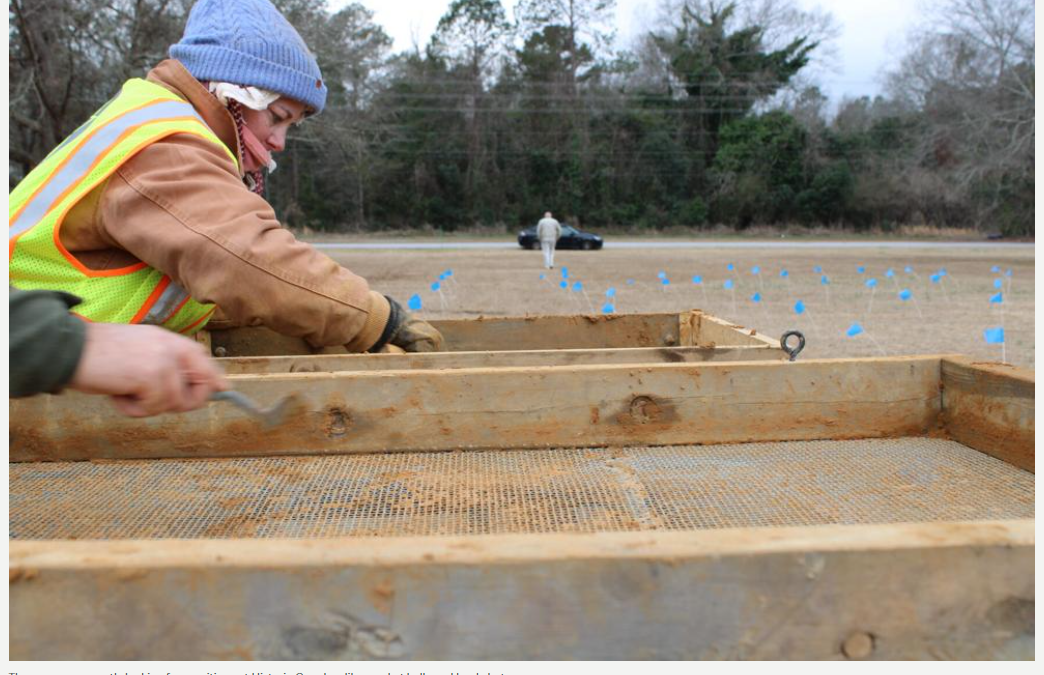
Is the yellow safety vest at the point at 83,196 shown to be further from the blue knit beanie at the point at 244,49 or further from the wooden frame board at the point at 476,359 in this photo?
the wooden frame board at the point at 476,359

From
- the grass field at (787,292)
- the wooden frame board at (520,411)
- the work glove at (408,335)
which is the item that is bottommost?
the grass field at (787,292)

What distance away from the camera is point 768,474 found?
2.12 meters

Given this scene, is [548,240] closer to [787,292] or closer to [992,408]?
[787,292]

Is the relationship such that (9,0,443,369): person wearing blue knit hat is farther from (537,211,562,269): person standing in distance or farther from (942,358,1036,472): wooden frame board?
(537,211,562,269): person standing in distance

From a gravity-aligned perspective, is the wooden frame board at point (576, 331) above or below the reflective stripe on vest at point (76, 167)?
below

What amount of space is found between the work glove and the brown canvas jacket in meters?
0.45

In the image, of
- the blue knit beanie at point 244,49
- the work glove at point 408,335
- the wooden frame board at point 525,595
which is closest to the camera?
the wooden frame board at point 525,595

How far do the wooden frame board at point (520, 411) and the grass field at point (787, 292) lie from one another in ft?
19.1

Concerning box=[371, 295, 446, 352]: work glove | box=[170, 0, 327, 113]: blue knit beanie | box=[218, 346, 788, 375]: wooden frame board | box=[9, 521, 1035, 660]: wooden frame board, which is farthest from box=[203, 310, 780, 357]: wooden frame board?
box=[9, 521, 1035, 660]: wooden frame board

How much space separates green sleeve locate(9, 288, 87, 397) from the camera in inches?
44.9

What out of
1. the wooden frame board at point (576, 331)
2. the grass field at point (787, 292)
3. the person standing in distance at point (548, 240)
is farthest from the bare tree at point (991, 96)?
the wooden frame board at point (576, 331)

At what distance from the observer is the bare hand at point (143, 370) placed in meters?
1.20

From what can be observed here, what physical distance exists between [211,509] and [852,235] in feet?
150

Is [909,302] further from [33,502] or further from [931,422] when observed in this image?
[33,502]
